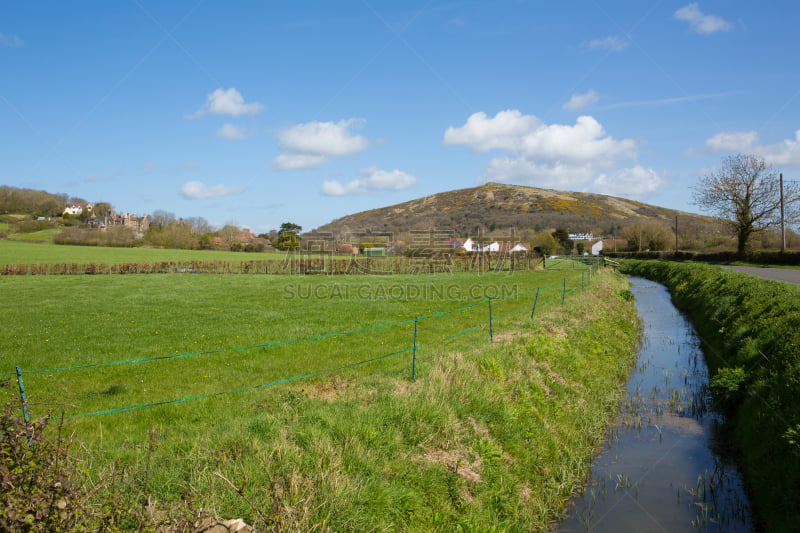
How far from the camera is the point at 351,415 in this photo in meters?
6.72

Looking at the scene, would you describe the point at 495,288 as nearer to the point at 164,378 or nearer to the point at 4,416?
the point at 164,378

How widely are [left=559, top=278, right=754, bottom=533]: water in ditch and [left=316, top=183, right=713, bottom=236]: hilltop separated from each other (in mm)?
111873

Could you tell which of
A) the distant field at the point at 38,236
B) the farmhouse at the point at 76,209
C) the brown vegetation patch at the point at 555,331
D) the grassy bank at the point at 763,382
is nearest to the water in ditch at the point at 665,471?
the grassy bank at the point at 763,382

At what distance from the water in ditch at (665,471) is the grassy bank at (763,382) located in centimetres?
40

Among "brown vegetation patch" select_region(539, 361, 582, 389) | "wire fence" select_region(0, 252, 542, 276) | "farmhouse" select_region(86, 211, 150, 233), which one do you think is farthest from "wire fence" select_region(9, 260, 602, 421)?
"farmhouse" select_region(86, 211, 150, 233)

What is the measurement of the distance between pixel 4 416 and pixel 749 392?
35.8 feet

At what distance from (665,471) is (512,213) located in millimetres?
154183

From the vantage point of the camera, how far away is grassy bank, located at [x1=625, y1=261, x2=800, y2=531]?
6.22 metres

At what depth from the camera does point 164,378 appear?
10.7 metres

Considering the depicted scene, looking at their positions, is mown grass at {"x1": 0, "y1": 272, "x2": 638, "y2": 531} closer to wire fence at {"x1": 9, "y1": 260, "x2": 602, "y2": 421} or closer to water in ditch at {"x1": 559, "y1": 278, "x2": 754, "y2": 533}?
wire fence at {"x1": 9, "y1": 260, "x2": 602, "y2": 421}

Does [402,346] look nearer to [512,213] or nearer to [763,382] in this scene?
[763,382]

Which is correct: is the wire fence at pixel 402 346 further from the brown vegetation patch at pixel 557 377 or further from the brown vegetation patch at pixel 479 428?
the brown vegetation patch at pixel 557 377

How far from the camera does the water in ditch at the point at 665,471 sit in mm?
6773

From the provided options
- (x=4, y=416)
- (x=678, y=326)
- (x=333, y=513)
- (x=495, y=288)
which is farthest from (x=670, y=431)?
(x=495, y=288)
